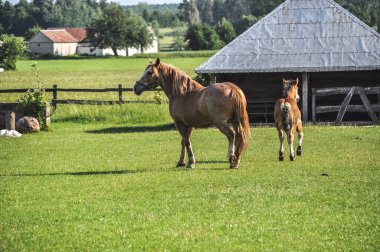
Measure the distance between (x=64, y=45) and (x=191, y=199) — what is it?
13260 centimetres

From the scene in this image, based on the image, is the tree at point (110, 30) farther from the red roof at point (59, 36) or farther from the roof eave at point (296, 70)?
the roof eave at point (296, 70)

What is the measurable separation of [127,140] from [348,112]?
10076mm

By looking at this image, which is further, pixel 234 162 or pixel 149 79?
pixel 149 79

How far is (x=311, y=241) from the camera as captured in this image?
968 cm

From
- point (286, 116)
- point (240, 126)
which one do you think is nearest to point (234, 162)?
point (240, 126)

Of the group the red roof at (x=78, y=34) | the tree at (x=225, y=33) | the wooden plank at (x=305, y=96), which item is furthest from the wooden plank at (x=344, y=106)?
the red roof at (x=78, y=34)

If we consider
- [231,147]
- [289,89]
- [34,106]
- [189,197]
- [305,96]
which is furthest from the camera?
[34,106]

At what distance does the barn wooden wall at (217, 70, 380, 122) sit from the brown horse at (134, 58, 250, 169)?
41.3ft

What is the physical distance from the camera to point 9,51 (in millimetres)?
89750

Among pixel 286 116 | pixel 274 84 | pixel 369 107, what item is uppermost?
pixel 274 84

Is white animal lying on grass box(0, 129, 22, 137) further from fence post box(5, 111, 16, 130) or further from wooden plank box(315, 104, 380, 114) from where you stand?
wooden plank box(315, 104, 380, 114)

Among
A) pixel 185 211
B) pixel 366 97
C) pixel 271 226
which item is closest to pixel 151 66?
pixel 185 211

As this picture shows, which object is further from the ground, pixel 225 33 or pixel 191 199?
pixel 225 33

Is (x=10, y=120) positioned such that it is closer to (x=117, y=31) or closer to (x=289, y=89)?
(x=289, y=89)
